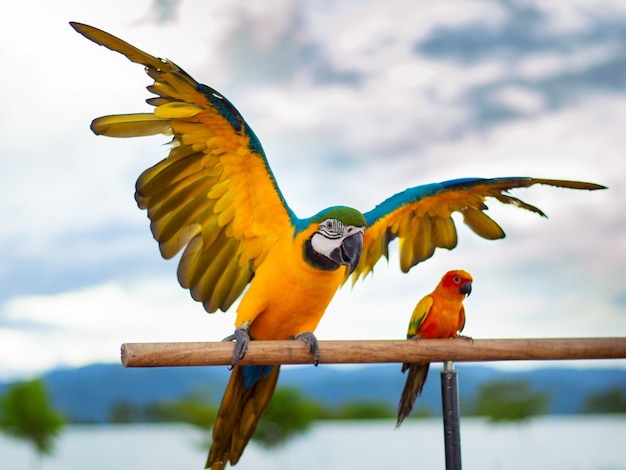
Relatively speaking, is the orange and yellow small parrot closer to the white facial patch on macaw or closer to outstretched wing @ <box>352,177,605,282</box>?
outstretched wing @ <box>352,177,605,282</box>

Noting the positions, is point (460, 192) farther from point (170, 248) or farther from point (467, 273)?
point (170, 248)

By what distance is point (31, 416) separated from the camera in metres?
7.11

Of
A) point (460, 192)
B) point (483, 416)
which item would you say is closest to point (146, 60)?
point (460, 192)

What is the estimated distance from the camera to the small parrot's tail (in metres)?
1.97

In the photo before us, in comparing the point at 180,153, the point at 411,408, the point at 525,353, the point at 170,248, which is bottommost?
the point at 411,408

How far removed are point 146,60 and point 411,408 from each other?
1272 mm

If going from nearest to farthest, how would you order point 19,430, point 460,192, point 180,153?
point 180,153
point 460,192
point 19,430

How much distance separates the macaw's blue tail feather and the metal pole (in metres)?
0.50

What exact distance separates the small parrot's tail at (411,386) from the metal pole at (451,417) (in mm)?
192

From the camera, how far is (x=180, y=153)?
177 cm

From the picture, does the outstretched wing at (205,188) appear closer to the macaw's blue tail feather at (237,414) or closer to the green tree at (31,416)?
the macaw's blue tail feather at (237,414)

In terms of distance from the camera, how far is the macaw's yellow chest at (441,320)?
1.98 metres

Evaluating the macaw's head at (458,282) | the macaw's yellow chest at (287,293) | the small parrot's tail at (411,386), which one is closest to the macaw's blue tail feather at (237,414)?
the macaw's yellow chest at (287,293)

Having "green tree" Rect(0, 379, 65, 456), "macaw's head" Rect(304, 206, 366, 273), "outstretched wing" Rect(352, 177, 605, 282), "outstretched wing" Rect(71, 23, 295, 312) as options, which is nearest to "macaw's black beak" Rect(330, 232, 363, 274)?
"macaw's head" Rect(304, 206, 366, 273)
